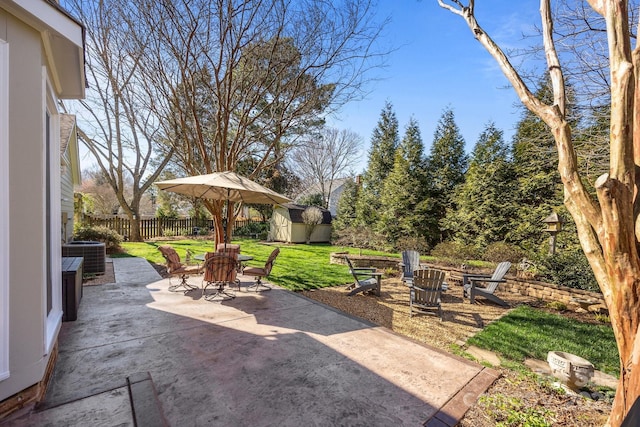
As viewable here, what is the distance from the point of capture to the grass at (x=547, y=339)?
430cm

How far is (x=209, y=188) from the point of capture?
7125 millimetres

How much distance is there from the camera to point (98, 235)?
11742 millimetres

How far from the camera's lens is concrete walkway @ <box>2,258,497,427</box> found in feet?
8.74

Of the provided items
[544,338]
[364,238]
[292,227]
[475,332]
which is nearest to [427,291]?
[475,332]

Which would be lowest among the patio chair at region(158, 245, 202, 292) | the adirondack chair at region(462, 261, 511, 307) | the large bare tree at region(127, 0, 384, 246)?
the adirondack chair at region(462, 261, 511, 307)

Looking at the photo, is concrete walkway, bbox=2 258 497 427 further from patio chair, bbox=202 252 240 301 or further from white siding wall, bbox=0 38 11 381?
patio chair, bbox=202 252 240 301

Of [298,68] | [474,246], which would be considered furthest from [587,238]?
[474,246]

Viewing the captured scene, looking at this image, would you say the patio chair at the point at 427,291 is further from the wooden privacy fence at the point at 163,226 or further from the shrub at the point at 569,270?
the wooden privacy fence at the point at 163,226

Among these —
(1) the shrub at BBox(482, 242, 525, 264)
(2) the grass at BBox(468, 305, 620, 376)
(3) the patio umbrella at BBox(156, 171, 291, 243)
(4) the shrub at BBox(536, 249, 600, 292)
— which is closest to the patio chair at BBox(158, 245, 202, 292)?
(3) the patio umbrella at BBox(156, 171, 291, 243)

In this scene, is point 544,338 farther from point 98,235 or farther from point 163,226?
point 163,226

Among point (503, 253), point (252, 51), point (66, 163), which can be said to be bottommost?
point (503, 253)

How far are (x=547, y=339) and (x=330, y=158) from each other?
81.6 feet

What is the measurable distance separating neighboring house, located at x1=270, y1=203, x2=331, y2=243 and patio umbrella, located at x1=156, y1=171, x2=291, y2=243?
37.8 feet

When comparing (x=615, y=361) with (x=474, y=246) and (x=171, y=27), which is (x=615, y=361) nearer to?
(x=474, y=246)
